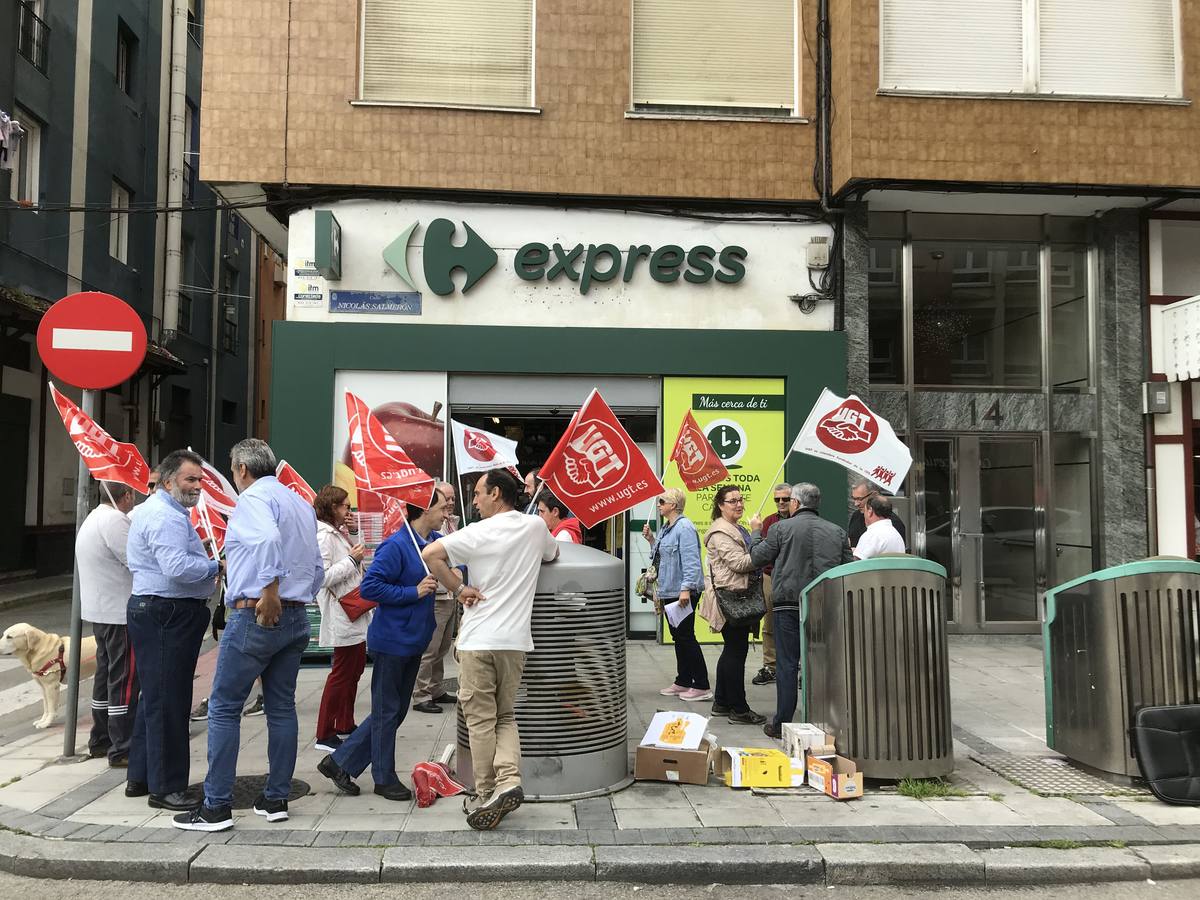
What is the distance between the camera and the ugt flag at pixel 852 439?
7.90 meters

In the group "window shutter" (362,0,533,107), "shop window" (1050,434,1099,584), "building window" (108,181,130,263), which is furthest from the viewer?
"building window" (108,181,130,263)

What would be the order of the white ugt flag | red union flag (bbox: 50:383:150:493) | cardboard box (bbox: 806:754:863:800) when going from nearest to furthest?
cardboard box (bbox: 806:754:863:800) → red union flag (bbox: 50:383:150:493) → the white ugt flag

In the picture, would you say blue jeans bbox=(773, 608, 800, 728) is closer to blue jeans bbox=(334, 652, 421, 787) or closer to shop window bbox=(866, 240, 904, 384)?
blue jeans bbox=(334, 652, 421, 787)

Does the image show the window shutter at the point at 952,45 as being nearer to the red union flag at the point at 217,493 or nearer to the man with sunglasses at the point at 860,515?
the man with sunglasses at the point at 860,515

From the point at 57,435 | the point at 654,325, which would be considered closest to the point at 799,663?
the point at 654,325

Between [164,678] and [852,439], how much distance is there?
5608mm

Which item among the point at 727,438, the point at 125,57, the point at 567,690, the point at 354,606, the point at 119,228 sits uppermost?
the point at 125,57

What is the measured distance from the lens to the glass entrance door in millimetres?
11406

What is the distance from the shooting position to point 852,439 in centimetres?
793

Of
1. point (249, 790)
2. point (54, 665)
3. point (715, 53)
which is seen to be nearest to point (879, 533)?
point (249, 790)

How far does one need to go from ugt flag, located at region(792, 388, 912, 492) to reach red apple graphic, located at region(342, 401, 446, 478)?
4.17 meters

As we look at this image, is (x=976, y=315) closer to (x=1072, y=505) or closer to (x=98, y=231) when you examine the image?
(x=1072, y=505)

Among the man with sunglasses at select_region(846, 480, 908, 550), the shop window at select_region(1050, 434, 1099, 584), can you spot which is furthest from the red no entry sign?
the shop window at select_region(1050, 434, 1099, 584)

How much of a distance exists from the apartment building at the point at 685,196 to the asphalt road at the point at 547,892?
5972 mm
